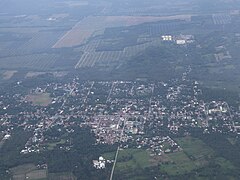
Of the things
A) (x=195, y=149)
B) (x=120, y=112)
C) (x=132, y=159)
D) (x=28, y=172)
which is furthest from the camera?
(x=120, y=112)

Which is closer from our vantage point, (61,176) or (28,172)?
(61,176)

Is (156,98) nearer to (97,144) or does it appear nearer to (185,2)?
(97,144)

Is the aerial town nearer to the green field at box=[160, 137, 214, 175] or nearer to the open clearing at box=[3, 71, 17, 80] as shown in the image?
the green field at box=[160, 137, 214, 175]

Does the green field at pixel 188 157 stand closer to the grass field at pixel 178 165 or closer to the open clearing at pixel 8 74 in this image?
the grass field at pixel 178 165

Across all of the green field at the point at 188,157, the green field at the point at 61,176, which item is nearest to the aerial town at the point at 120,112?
the green field at the point at 188,157

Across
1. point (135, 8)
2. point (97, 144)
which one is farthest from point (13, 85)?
point (135, 8)

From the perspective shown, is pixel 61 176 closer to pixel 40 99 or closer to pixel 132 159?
pixel 132 159

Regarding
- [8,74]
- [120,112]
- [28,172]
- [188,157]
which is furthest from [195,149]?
[8,74]
